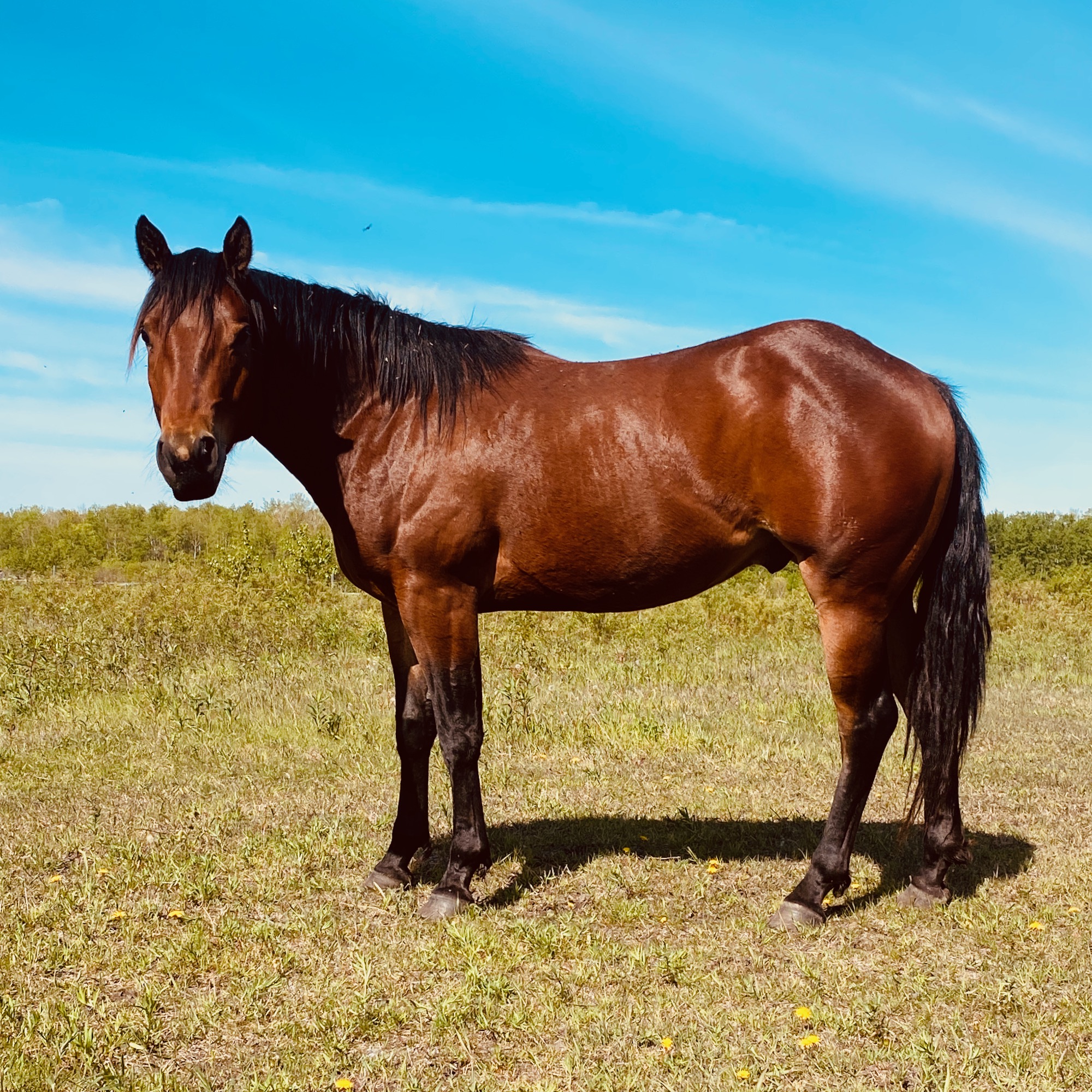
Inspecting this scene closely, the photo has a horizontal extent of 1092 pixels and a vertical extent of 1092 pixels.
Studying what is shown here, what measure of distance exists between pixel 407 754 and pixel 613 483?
5.92 feet

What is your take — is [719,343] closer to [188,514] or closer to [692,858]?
[692,858]

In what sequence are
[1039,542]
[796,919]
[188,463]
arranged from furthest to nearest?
[1039,542] → [796,919] → [188,463]

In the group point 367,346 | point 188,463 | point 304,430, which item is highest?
point 367,346

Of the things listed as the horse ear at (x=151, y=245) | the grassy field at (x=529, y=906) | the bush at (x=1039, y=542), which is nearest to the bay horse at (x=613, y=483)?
the horse ear at (x=151, y=245)

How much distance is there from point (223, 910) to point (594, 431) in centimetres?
280

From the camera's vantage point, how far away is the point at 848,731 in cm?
407

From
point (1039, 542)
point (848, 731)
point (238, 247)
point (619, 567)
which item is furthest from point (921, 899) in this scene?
point (1039, 542)

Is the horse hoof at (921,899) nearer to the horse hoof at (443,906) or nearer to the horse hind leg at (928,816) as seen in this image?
the horse hind leg at (928,816)

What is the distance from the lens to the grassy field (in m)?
2.98

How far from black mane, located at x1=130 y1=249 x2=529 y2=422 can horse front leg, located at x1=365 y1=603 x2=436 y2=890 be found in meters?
1.10

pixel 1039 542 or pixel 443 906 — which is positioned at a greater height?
pixel 1039 542

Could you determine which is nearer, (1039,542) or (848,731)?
(848,731)

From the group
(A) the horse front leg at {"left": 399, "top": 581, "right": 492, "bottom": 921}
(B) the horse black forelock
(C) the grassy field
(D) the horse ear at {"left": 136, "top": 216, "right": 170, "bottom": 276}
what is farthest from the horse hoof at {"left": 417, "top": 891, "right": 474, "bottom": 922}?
(D) the horse ear at {"left": 136, "top": 216, "right": 170, "bottom": 276}

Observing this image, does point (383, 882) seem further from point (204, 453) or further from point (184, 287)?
point (184, 287)
